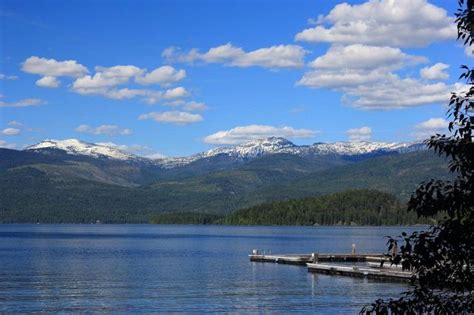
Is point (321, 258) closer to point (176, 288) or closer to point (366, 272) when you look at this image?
point (366, 272)

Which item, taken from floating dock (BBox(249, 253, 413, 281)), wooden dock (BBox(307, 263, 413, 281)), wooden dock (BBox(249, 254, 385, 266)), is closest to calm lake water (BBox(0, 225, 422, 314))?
wooden dock (BBox(307, 263, 413, 281))

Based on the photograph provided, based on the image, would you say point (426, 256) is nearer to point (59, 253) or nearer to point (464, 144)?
point (464, 144)

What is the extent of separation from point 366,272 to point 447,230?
6464 cm

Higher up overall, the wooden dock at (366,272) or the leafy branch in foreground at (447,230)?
the leafy branch in foreground at (447,230)

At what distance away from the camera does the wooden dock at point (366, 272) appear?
241 feet

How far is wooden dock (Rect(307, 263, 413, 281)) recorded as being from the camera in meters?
73.6

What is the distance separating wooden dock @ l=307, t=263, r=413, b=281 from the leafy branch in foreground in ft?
190

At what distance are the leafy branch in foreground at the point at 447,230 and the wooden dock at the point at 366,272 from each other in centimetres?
5796

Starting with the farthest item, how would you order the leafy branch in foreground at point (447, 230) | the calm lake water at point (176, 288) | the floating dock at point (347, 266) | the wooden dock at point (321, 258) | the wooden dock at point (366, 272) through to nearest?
the wooden dock at point (321, 258)
the floating dock at point (347, 266)
the wooden dock at point (366, 272)
the calm lake water at point (176, 288)
the leafy branch in foreground at point (447, 230)

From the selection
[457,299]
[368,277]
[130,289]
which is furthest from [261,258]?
[457,299]

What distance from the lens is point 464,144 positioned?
562 inches

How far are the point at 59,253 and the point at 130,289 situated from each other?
6421 centimetres

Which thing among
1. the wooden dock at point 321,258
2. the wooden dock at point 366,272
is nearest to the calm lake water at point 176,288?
the wooden dock at point 366,272

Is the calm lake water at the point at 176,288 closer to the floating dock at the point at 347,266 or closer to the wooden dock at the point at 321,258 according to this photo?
the floating dock at the point at 347,266
